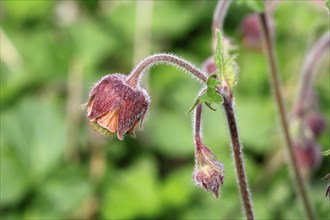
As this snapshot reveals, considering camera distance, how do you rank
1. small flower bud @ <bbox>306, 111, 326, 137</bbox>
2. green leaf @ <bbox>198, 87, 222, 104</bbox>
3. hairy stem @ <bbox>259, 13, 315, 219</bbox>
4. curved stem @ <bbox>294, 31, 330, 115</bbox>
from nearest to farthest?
green leaf @ <bbox>198, 87, 222, 104</bbox> → hairy stem @ <bbox>259, 13, 315, 219</bbox> → curved stem @ <bbox>294, 31, 330, 115</bbox> → small flower bud @ <bbox>306, 111, 326, 137</bbox>

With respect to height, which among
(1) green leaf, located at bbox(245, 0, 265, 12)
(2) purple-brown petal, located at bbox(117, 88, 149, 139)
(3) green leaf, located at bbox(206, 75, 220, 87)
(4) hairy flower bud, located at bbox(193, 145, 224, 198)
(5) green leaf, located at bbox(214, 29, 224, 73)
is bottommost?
(4) hairy flower bud, located at bbox(193, 145, 224, 198)

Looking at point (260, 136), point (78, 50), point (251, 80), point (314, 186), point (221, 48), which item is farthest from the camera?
point (78, 50)

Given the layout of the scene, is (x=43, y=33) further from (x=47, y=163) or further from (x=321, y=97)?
(x=321, y=97)

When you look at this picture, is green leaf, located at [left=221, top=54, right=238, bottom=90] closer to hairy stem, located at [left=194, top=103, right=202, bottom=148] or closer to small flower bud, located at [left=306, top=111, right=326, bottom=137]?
hairy stem, located at [left=194, top=103, right=202, bottom=148]

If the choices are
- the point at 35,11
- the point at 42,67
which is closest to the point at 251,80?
the point at 42,67

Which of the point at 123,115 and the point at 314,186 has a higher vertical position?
the point at 123,115

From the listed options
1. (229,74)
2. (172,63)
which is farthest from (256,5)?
(172,63)

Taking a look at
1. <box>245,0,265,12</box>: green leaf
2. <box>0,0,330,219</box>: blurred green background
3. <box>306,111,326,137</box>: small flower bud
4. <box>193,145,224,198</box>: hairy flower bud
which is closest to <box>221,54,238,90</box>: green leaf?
<box>193,145,224,198</box>: hairy flower bud
